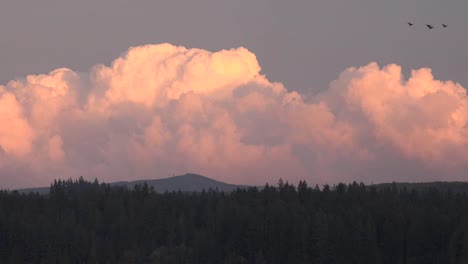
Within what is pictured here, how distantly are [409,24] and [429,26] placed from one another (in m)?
5.37

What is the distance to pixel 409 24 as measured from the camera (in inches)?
6850

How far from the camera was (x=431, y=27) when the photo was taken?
169625mm

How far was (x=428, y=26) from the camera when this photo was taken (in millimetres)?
169500

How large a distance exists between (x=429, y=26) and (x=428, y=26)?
0.90 feet

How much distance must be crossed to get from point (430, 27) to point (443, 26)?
308 cm

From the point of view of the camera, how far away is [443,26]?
17112 cm

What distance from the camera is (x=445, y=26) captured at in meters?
172

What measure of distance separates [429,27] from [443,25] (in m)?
4.82

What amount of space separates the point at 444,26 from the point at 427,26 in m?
3.13

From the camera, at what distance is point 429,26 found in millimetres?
169250

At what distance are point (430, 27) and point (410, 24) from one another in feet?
15.7

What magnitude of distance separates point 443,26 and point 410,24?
539 centimetres

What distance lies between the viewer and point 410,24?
568ft

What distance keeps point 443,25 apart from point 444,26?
5.04 feet
